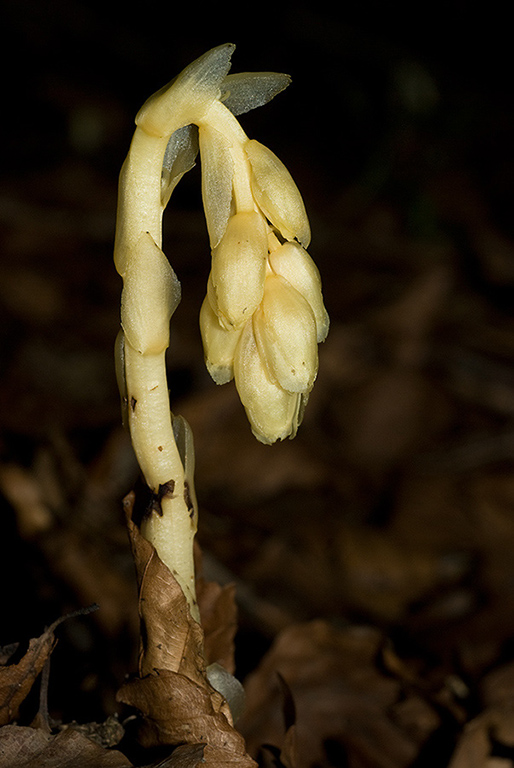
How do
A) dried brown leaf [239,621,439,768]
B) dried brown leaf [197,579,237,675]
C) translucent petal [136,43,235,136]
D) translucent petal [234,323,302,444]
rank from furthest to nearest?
dried brown leaf [239,621,439,768] → dried brown leaf [197,579,237,675] → translucent petal [234,323,302,444] → translucent petal [136,43,235,136]

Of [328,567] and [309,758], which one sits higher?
[309,758]

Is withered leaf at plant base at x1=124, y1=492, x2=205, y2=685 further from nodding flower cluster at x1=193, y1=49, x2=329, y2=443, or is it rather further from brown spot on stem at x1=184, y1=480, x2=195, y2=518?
nodding flower cluster at x1=193, y1=49, x2=329, y2=443

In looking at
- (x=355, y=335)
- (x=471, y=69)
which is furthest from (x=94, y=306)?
(x=471, y=69)

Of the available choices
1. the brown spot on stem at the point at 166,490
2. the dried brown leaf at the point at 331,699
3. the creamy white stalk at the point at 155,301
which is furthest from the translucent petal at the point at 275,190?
the dried brown leaf at the point at 331,699

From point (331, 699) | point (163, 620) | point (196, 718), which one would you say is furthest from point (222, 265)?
point (331, 699)

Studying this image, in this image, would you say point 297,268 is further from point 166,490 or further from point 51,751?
point 51,751

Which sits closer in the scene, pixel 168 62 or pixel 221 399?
pixel 221 399

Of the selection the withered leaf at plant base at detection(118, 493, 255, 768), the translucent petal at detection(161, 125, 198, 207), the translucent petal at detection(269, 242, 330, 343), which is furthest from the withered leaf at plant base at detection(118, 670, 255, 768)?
the translucent petal at detection(161, 125, 198, 207)

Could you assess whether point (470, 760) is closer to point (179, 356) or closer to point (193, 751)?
point (193, 751)
